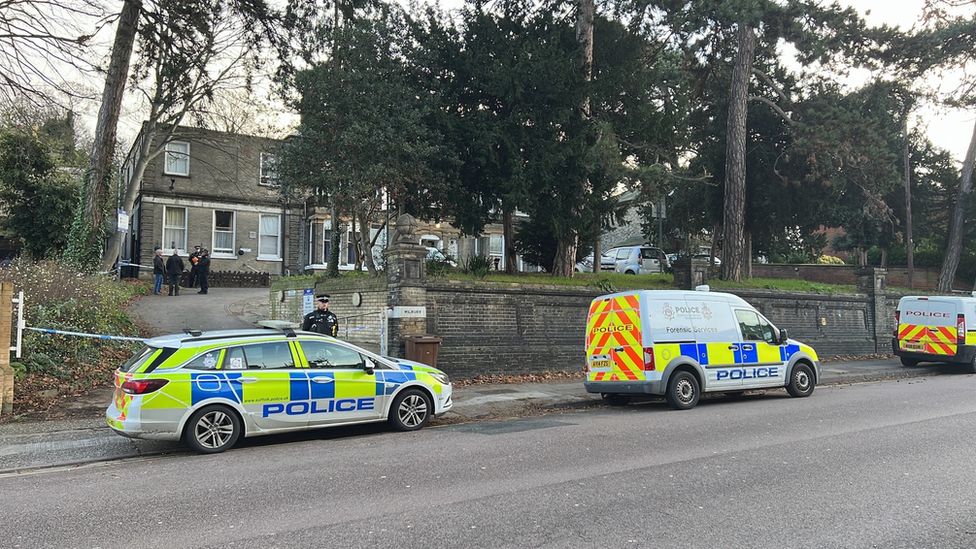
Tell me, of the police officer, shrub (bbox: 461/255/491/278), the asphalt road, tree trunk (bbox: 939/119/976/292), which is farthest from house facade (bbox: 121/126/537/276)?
the asphalt road

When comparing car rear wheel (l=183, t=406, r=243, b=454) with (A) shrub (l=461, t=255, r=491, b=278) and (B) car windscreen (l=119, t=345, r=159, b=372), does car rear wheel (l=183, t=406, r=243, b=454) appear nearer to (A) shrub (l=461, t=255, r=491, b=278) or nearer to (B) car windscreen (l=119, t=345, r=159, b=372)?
(B) car windscreen (l=119, t=345, r=159, b=372)

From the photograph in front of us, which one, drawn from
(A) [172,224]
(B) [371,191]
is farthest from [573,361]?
(A) [172,224]

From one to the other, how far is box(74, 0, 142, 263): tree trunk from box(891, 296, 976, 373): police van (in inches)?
832

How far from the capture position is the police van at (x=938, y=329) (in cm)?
1727

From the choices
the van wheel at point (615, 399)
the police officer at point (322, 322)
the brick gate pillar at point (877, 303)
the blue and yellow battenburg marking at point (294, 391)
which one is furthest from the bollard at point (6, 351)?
the brick gate pillar at point (877, 303)

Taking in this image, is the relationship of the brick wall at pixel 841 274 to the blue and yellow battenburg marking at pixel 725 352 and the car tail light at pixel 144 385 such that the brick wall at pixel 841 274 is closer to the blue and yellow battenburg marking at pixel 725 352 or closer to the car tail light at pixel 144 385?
the blue and yellow battenburg marking at pixel 725 352

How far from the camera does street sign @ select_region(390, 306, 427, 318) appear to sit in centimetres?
1350

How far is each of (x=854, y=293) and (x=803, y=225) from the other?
19.2ft

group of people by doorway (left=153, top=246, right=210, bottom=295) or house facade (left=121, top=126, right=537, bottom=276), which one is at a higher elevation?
house facade (left=121, top=126, right=537, bottom=276)

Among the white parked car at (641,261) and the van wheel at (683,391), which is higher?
the white parked car at (641,261)

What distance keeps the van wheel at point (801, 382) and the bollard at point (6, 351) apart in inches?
509

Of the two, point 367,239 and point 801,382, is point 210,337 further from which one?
point 801,382

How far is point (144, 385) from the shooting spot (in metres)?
7.64

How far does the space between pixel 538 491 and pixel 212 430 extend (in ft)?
13.9
